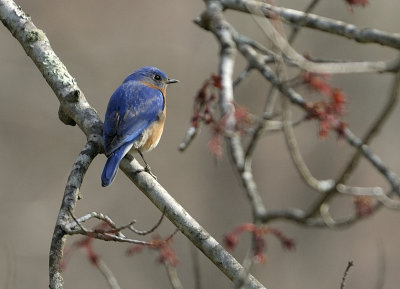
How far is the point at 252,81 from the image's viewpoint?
9.94m

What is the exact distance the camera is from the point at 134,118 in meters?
4.82

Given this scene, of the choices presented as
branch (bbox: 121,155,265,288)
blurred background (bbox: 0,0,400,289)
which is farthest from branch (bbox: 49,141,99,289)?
blurred background (bbox: 0,0,400,289)

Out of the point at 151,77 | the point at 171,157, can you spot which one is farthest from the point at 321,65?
the point at 171,157

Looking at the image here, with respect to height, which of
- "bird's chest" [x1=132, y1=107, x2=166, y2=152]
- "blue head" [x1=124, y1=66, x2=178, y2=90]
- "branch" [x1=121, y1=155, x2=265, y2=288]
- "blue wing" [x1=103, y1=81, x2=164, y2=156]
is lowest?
"branch" [x1=121, y1=155, x2=265, y2=288]

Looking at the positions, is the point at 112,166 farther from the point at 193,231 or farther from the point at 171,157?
the point at 171,157

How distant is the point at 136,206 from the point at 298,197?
1.93 metres

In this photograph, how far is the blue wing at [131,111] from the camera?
14.4ft

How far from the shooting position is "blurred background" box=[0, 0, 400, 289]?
909 centimetres

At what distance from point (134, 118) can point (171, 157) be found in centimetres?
504

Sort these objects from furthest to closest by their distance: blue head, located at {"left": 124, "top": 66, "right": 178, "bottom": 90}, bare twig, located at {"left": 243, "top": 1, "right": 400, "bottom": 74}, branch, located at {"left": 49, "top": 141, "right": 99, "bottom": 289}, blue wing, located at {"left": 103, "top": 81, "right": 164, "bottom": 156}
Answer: blue head, located at {"left": 124, "top": 66, "right": 178, "bottom": 90} → blue wing, located at {"left": 103, "top": 81, "right": 164, "bottom": 156} → branch, located at {"left": 49, "top": 141, "right": 99, "bottom": 289} → bare twig, located at {"left": 243, "top": 1, "right": 400, "bottom": 74}

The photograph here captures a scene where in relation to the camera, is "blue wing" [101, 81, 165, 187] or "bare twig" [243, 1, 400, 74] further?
"blue wing" [101, 81, 165, 187]

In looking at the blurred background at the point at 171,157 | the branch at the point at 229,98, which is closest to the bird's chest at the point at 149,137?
the branch at the point at 229,98

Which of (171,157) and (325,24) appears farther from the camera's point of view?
(171,157)

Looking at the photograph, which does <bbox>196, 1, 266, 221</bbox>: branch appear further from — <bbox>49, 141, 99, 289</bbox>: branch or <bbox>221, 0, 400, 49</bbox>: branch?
<bbox>49, 141, 99, 289</bbox>: branch
